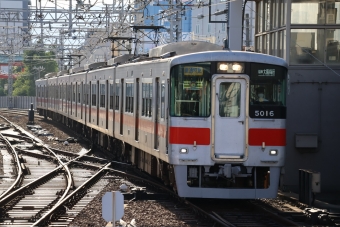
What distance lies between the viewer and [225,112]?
12023 mm

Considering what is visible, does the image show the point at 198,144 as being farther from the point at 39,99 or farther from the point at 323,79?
the point at 39,99

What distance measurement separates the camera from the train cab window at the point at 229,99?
1201 centimetres

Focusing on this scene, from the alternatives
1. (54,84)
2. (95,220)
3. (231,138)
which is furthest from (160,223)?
(54,84)

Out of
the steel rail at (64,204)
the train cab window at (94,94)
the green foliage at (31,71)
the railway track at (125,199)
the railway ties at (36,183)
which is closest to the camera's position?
the steel rail at (64,204)

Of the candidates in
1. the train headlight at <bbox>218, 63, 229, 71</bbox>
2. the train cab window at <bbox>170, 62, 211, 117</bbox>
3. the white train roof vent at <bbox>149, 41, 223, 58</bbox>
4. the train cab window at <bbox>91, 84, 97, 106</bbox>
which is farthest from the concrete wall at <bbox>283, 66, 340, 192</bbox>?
the train cab window at <bbox>91, 84, 97, 106</bbox>

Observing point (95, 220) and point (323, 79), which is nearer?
point (95, 220)

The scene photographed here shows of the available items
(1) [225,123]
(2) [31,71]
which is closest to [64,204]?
(1) [225,123]

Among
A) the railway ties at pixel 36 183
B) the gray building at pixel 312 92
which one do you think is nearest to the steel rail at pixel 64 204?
the railway ties at pixel 36 183

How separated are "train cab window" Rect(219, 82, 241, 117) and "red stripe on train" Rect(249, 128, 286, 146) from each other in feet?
1.24

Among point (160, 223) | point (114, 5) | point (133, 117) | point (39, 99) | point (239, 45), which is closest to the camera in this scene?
point (160, 223)

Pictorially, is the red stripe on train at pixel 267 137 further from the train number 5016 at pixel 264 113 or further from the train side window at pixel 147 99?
the train side window at pixel 147 99

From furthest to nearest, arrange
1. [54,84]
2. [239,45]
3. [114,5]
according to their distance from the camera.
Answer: [54,84] → [114,5] → [239,45]

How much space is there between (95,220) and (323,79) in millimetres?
5705

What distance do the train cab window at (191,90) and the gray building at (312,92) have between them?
313cm
